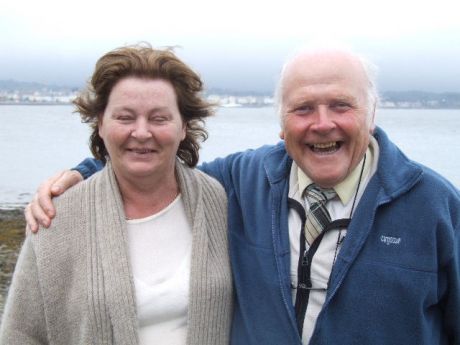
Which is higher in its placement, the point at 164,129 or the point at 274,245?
the point at 164,129

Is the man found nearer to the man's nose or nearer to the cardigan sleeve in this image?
the man's nose

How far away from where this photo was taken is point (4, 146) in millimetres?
54625

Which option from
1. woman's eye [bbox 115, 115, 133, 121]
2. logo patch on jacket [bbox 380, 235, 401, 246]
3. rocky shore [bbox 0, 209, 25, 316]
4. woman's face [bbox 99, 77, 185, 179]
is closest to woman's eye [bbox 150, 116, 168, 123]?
woman's face [bbox 99, 77, 185, 179]

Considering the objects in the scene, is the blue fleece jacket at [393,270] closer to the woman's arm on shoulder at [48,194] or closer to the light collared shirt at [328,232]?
the light collared shirt at [328,232]

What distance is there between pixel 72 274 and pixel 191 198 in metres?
0.84

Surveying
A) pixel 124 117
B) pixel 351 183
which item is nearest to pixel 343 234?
pixel 351 183

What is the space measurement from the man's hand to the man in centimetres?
1

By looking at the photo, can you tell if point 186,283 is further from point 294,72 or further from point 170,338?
point 294,72

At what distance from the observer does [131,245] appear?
3.56 meters

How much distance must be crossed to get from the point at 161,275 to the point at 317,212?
974mm

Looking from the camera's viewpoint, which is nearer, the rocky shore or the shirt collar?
the shirt collar

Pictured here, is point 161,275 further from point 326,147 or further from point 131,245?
point 326,147

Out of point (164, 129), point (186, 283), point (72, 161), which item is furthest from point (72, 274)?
point (72, 161)

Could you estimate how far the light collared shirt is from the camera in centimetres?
333
